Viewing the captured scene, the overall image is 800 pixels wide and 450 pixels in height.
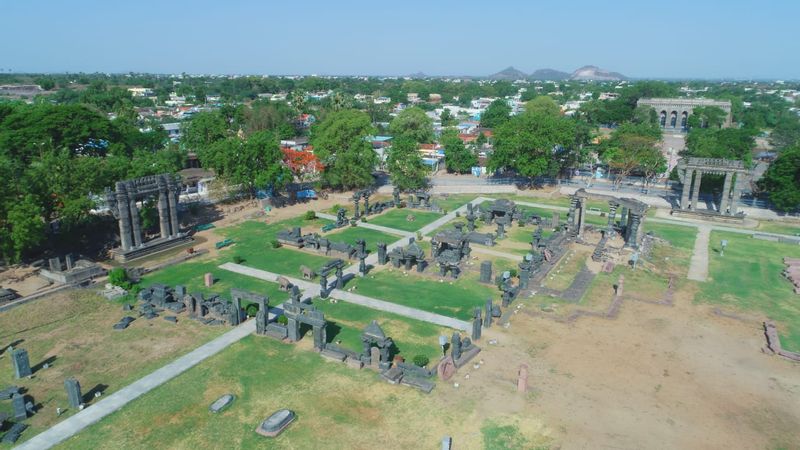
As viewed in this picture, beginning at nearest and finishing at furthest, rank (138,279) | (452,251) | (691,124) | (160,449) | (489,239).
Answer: (160,449) → (138,279) → (452,251) → (489,239) → (691,124)

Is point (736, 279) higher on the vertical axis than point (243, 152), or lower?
lower

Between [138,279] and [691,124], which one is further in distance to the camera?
[691,124]

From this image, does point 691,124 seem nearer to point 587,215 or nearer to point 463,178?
point 463,178

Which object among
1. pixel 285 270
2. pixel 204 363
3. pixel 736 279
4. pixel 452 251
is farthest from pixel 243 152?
pixel 736 279

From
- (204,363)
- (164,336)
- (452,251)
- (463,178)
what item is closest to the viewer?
(204,363)

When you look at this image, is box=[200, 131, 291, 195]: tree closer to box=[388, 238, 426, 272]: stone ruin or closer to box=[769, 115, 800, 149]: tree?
box=[388, 238, 426, 272]: stone ruin

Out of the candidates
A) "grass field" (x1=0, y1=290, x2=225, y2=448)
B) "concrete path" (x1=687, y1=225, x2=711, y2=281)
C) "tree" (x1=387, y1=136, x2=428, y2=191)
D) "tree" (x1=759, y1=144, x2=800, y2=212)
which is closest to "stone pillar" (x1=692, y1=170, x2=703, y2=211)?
"concrete path" (x1=687, y1=225, x2=711, y2=281)

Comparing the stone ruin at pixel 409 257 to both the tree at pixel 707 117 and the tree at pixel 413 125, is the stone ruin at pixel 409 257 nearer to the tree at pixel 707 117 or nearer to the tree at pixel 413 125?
the tree at pixel 413 125
